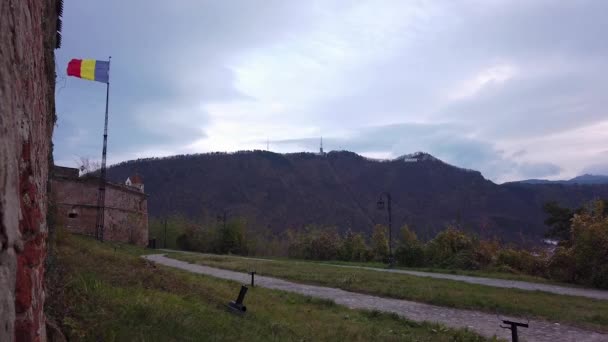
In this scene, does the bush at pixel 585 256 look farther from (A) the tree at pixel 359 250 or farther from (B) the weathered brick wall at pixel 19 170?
(B) the weathered brick wall at pixel 19 170

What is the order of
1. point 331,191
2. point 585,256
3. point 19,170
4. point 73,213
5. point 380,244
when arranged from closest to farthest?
point 19,170
point 585,256
point 73,213
point 380,244
point 331,191

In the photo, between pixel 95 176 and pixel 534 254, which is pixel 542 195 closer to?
pixel 534 254

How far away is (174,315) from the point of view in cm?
610

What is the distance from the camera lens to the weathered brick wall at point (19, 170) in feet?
6.46

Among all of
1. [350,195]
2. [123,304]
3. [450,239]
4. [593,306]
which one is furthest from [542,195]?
[123,304]

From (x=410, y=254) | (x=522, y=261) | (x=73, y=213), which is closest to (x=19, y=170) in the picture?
(x=522, y=261)

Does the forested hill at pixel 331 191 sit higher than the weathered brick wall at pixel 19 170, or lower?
higher

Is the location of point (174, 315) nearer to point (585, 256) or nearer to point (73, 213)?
point (585, 256)

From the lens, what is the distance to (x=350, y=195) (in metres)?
69.5

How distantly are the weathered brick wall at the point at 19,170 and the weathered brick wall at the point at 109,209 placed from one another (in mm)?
22391

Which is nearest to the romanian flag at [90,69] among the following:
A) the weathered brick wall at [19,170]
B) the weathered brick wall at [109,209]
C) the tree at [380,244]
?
the weathered brick wall at [109,209]

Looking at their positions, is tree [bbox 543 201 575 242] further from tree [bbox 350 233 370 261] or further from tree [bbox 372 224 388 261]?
tree [bbox 350 233 370 261]

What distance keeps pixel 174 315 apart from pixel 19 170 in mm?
4244

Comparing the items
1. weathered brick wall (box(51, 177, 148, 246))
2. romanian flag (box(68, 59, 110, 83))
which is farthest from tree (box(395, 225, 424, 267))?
weathered brick wall (box(51, 177, 148, 246))
